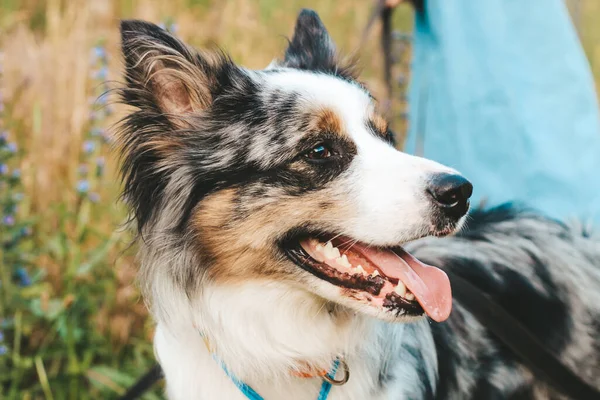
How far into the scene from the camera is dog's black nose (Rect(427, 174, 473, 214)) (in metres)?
1.98

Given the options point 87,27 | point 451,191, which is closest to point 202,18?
point 87,27

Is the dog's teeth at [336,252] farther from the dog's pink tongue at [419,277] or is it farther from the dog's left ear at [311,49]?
the dog's left ear at [311,49]

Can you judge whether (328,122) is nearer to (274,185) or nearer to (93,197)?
(274,185)

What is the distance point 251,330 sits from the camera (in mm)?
2250

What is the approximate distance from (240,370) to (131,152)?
83 cm

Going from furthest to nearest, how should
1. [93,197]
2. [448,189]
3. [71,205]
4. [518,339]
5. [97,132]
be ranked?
[71,205] < [97,132] < [93,197] < [518,339] < [448,189]

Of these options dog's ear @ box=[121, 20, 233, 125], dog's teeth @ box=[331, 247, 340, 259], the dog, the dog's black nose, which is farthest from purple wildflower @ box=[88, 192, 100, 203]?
the dog's black nose

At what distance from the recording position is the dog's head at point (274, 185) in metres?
2.04

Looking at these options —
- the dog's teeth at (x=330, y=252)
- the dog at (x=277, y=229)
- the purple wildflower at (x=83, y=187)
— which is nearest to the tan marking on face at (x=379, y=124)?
the dog at (x=277, y=229)

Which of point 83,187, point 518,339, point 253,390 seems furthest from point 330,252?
point 83,187

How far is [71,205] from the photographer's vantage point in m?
4.09

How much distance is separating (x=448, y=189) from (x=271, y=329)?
2.53ft

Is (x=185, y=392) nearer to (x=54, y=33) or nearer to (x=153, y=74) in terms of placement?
(x=153, y=74)

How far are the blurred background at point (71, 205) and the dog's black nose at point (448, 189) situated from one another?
3.57 feet
